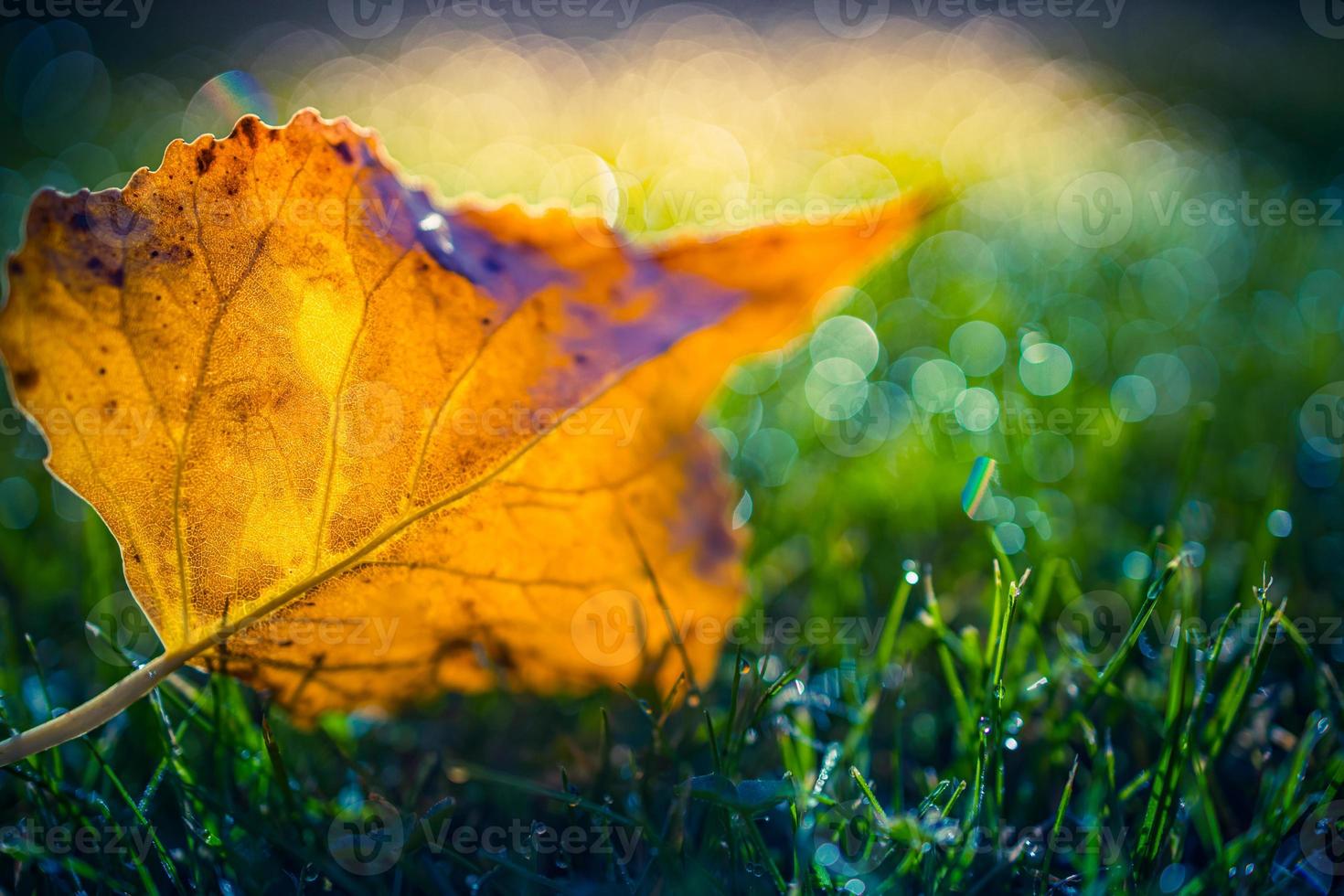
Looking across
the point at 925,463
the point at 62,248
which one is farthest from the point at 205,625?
the point at 925,463

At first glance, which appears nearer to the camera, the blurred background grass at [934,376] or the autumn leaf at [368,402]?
the autumn leaf at [368,402]

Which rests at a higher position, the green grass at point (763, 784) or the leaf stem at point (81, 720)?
the leaf stem at point (81, 720)

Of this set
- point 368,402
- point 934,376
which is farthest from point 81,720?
point 934,376

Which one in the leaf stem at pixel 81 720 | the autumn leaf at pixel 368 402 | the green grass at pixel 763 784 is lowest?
the green grass at pixel 763 784

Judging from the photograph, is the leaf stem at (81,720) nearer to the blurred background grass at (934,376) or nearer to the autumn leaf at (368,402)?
the autumn leaf at (368,402)

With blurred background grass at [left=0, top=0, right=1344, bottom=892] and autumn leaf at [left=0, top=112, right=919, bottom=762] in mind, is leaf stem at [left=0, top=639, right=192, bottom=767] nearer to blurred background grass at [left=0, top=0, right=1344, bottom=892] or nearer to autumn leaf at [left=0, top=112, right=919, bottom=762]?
autumn leaf at [left=0, top=112, right=919, bottom=762]

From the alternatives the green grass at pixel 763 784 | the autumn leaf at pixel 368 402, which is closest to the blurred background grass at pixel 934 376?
the green grass at pixel 763 784
